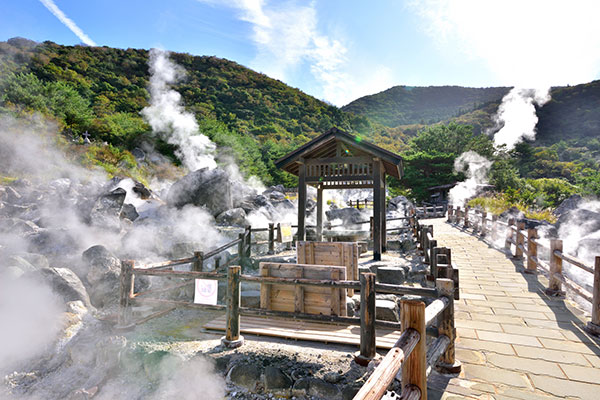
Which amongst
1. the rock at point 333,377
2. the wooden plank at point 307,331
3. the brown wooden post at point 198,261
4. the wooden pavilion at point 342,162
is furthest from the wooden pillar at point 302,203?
the rock at point 333,377

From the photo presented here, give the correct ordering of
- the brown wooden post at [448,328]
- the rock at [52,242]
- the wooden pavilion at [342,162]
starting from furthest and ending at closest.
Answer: the rock at [52,242]
the wooden pavilion at [342,162]
the brown wooden post at [448,328]

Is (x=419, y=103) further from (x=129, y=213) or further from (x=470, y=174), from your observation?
(x=129, y=213)

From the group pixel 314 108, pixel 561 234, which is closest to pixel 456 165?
pixel 561 234

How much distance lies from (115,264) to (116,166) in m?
17.0

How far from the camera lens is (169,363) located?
398 cm

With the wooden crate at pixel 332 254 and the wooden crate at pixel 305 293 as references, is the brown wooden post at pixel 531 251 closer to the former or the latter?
the wooden crate at pixel 332 254

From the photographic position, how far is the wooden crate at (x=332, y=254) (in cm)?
637

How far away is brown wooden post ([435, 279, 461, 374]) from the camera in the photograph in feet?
9.88

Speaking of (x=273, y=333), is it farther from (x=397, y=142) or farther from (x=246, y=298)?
(x=397, y=142)

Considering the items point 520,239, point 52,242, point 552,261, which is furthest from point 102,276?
point 520,239

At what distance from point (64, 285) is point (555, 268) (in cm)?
996

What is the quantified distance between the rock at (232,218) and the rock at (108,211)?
217 inches

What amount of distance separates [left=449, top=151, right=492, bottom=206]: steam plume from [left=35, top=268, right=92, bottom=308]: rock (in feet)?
92.0

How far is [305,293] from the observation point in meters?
4.76
